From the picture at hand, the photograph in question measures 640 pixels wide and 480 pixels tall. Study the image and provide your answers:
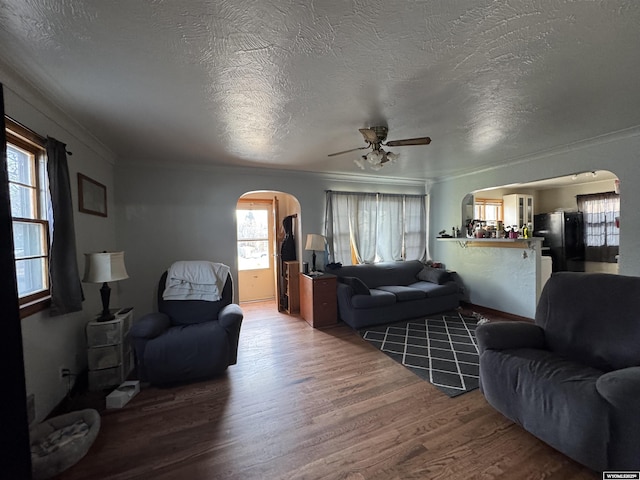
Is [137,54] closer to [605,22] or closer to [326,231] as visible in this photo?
→ [605,22]

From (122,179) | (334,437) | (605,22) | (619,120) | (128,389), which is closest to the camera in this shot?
(605,22)

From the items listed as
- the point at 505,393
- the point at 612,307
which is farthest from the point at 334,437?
the point at 612,307

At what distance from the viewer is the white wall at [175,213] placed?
3615 mm

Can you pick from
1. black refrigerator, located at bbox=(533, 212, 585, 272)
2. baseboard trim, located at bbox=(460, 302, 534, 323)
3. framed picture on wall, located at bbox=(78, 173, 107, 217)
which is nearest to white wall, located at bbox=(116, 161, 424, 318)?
framed picture on wall, located at bbox=(78, 173, 107, 217)

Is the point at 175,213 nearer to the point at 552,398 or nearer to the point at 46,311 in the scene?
the point at 46,311

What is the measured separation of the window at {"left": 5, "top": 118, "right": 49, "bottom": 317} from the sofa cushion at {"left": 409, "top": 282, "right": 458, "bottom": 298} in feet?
Result: 14.4

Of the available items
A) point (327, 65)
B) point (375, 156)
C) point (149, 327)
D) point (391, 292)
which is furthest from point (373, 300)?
point (327, 65)

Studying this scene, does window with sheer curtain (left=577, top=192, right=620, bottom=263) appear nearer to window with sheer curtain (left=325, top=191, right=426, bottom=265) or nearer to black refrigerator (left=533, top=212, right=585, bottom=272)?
black refrigerator (left=533, top=212, right=585, bottom=272)

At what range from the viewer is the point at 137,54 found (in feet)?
4.85

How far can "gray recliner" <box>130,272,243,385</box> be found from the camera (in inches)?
93.4

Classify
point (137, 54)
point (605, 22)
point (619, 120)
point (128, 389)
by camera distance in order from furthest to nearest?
point (619, 120), point (128, 389), point (137, 54), point (605, 22)

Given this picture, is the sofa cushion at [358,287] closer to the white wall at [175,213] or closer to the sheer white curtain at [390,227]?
the sheer white curtain at [390,227]

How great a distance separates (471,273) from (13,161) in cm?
580

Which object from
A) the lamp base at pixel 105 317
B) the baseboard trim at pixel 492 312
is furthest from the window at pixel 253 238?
the baseboard trim at pixel 492 312
